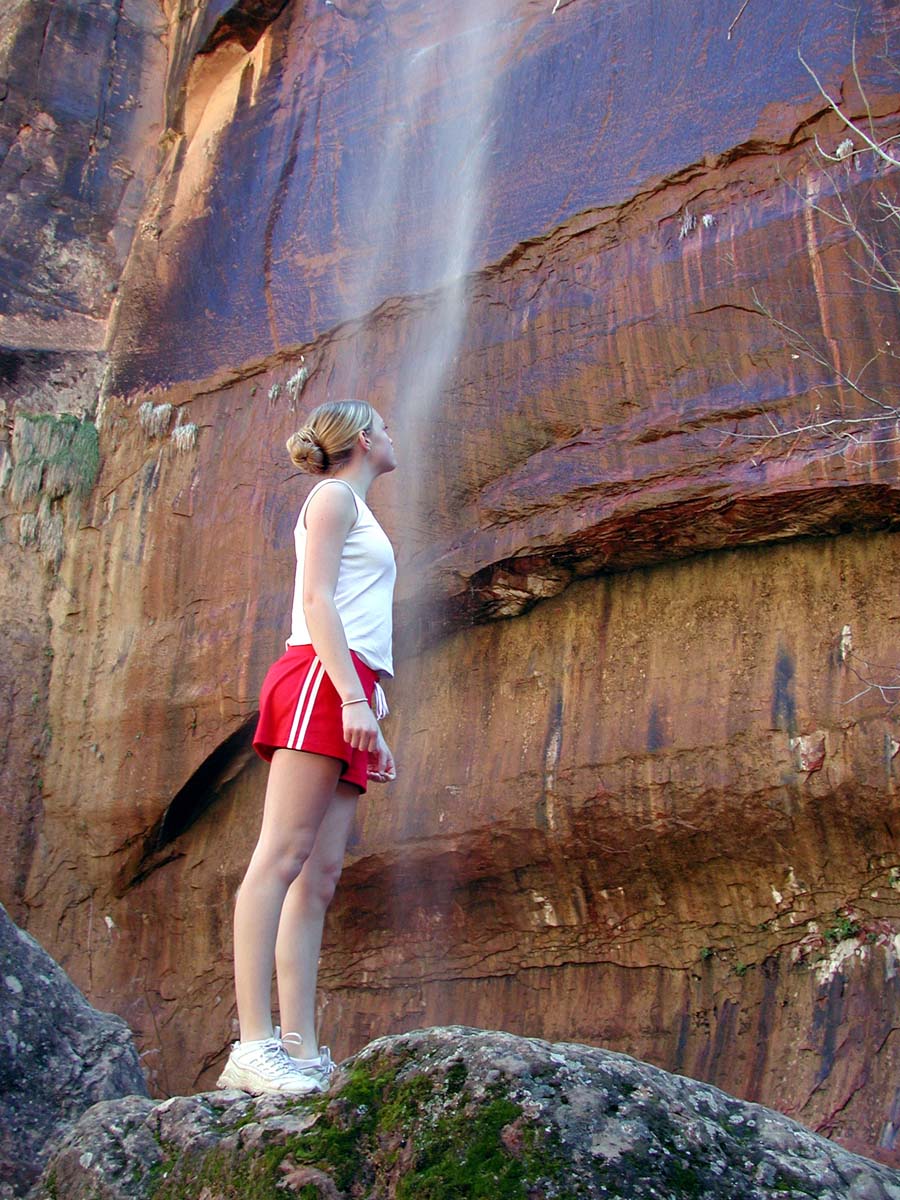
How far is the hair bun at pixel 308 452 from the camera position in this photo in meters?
3.78

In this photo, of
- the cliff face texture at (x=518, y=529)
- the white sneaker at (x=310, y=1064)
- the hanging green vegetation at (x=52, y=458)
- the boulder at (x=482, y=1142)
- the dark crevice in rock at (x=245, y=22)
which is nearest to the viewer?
the boulder at (x=482, y=1142)

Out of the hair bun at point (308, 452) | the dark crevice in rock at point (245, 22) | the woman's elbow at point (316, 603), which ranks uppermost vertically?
the dark crevice in rock at point (245, 22)

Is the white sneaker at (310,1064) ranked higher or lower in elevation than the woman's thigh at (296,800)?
lower

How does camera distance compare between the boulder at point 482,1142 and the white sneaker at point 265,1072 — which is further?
the white sneaker at point 265,1072

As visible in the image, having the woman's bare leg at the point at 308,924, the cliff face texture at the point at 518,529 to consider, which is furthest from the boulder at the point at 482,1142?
the cliff face texture at the point at 518,529

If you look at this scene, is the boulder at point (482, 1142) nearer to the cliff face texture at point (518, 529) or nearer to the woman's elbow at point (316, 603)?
the woman's elbow at point (316, 603)

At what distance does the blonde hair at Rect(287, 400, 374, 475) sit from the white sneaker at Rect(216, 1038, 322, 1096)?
1.53 m

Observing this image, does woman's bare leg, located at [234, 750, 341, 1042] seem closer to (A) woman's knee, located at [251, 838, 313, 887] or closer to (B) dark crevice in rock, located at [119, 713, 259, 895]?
(A) woman's knee, located at [251, 838, 313, 887]

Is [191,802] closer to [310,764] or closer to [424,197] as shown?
[424,197]

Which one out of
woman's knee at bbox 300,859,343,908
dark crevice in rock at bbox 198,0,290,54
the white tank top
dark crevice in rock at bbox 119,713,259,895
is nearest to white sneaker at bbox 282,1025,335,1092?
woman's knee at bbox 300,859,343,908

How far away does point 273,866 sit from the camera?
132 inches

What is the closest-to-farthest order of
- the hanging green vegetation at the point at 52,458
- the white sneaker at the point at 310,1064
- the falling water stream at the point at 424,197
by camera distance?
the white sneaker at the point at 310,1064
the falling water stream at the point at 424,197
the hanging green vegetation at the point at 52,458

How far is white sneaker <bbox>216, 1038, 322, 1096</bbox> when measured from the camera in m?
3.09

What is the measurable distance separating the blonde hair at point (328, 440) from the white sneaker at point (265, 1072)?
153 cm
